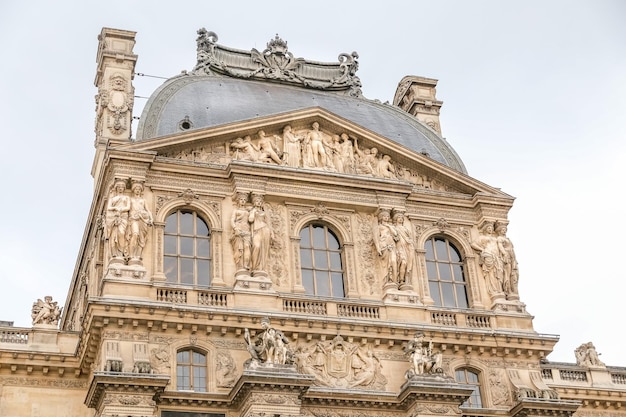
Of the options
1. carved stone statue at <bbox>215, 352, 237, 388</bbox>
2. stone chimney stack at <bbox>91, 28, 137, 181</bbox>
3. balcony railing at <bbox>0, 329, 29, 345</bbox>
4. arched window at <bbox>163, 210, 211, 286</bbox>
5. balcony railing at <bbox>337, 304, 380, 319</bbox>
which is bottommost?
carved stone statue at <bbox>215, 352, 237, 388</bbox>

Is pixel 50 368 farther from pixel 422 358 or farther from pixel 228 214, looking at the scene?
pixel 422 358

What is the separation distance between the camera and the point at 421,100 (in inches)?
1574

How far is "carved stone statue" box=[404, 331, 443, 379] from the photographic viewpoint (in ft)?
96.0

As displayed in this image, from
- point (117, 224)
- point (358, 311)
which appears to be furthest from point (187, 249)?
point (358, 311)

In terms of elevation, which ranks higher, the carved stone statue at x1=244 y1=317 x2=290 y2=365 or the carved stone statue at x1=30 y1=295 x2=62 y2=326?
the carved stone statue at x1=30 y1=295 x2=62 y2=326

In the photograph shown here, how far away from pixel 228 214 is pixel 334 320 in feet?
15.5

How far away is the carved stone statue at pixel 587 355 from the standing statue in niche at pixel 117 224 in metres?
16.1

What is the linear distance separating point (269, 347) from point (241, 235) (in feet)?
13.2

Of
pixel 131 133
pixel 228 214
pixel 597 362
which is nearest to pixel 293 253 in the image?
pixel 228 214

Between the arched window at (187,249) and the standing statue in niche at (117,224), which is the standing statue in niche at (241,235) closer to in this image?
the arched window at (187,249)

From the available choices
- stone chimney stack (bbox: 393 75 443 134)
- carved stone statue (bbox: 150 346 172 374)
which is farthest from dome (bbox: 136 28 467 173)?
carved stone statue (bbox: 150 346 172 374)

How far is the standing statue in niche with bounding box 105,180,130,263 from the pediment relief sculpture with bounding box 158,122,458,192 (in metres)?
2.60

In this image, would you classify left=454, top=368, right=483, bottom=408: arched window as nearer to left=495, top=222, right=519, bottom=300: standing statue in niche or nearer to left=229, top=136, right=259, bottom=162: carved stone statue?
left=495, top=222, right=519, bottom=300: standing statue in niche

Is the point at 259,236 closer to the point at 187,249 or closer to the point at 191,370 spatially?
the point at 187,249
